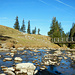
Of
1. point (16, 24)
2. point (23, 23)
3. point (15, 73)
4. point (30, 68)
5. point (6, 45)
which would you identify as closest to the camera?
point (15, 73)

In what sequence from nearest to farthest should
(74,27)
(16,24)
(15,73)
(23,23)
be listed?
1. (15,73)
2. (74,27)
3. (16,24)
4. (23,23)

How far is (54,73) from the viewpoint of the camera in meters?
8.77

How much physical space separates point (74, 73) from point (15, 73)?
523 centimetres

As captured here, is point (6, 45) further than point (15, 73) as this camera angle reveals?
Yes

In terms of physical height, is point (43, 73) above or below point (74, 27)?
below

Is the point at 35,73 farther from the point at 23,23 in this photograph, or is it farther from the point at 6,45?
the point at 23,23

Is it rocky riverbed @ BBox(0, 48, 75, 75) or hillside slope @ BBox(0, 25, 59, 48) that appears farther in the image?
hillside slope @ BBox(0, 25, 59, 48)

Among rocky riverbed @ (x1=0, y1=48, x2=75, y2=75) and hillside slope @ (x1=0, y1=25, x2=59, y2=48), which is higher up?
hillside slope @ (x1=0, y1=25, x2=59, y2=48)

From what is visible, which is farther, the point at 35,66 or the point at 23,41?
the point at 23,41

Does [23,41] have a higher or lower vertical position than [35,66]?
higher

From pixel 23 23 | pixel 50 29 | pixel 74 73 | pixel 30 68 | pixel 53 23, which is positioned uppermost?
pixel 23 23

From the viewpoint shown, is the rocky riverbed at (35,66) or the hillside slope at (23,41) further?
the hillside slope at (23,41)

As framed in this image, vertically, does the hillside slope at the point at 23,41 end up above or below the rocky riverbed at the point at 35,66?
above

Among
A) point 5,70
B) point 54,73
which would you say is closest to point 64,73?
point 54,73
